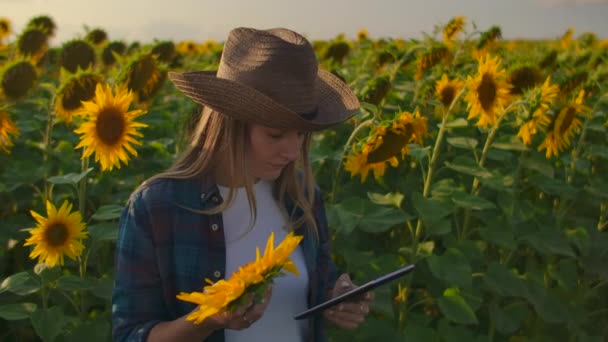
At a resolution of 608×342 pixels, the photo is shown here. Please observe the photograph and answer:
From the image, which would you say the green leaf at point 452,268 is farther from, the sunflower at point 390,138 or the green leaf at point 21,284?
the green leaf at point 21,284

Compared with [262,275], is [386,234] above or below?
below

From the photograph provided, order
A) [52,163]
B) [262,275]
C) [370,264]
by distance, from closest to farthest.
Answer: [262,275]
[370,264]
[52,163]

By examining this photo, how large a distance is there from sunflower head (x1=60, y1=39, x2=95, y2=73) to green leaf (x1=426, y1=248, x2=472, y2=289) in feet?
7.76

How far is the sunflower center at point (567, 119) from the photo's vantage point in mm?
3428

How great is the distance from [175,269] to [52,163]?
1.75 m

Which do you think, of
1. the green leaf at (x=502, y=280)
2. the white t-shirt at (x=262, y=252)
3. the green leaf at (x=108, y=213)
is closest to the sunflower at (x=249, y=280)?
Answer: the white t-shirt at (x=262, y=252)

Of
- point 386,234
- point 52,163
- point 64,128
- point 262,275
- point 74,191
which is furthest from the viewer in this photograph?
point 64,128

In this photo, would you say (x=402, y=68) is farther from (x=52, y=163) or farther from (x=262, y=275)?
(x=262, y=275)

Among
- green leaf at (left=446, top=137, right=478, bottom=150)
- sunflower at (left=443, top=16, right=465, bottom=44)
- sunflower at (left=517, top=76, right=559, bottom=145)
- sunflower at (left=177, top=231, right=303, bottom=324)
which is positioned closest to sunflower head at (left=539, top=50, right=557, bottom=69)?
sunflower at (left=443, top=16, right=465, bottom=44)

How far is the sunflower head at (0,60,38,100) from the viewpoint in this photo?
12.2ft

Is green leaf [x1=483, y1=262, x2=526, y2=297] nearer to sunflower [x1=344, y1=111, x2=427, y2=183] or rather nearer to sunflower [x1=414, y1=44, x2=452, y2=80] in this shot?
sunflower [x1=344, y1=111, x2=427, y2=183]

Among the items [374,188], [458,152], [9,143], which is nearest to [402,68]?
[458,152]

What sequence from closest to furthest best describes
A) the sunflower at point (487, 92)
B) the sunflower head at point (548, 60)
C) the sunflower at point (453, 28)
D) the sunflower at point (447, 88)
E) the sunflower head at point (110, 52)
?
the sunflower at point (487, 92)
the sunflower at point (447, 88)
the sunflower head at point (548, 60)
the sunflower head at point (110, 52)
the sunflower at point (453, 28)

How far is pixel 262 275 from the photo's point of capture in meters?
1.38
